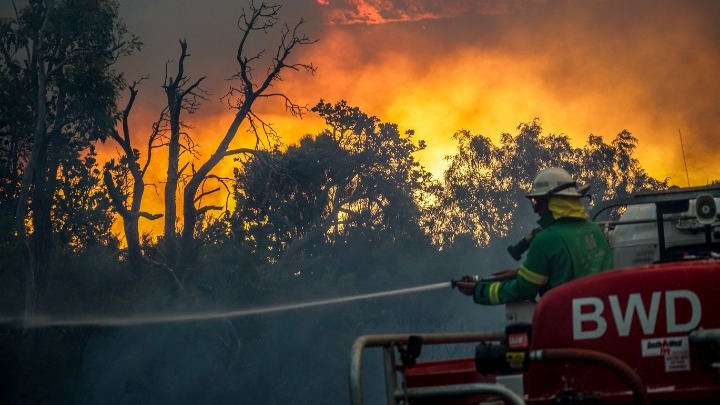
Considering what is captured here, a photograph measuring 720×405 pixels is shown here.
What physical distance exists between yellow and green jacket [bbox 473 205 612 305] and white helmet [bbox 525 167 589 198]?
0.16 m

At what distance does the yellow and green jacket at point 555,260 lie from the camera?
5.55 meters

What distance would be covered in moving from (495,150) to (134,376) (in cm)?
2759

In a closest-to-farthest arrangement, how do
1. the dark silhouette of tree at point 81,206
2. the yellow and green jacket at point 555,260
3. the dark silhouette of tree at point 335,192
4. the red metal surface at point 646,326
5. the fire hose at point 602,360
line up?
the fire hose at point 602,360, the red metal surface at point 646,326, the yellow and green jacket at point 555,260, the dark silhouette of tree at point 81,206, the dark silhouette of tree at point 335,192

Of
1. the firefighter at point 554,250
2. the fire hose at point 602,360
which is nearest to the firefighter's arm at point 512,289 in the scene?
the firefighter at point 554,250

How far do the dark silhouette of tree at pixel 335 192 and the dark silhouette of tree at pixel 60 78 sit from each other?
4.44 metres

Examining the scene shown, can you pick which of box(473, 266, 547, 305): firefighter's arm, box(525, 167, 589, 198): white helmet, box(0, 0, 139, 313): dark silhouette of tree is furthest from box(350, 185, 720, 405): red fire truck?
box(0, 0, 139, 313): dark silhouette of tree

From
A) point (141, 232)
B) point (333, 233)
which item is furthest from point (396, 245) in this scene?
point (141, 232)

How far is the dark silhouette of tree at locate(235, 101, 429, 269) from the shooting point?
32.6 meters

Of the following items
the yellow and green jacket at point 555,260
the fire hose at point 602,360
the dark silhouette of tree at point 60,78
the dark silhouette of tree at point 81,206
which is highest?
the dark silhouette of tree at point 60,78

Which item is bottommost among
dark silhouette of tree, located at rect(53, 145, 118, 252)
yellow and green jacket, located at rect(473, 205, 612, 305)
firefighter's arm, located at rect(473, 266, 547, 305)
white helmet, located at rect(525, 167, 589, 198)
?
firefighter's arm, located at rect(473, 266, 547, 305)

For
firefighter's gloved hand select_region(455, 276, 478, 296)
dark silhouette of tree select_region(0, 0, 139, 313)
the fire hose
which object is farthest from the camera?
dark silhouette of tree select_region(0, 0, 139, 313)

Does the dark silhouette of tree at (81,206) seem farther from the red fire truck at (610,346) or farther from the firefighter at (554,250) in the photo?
the red fire truck at (610,346)

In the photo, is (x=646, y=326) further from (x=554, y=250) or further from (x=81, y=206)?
(x=81, y=206)

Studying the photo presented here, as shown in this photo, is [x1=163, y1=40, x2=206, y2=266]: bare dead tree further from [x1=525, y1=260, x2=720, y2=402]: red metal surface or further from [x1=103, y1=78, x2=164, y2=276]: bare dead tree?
[x1=525, y1=260, x2=720, y2=402]: red metal surface
